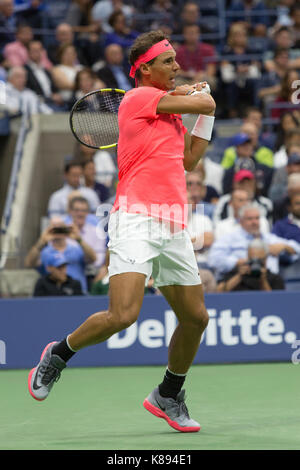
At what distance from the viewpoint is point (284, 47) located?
13.1 meters

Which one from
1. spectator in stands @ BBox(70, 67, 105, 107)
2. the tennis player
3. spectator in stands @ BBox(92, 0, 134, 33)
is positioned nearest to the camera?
the tennis player

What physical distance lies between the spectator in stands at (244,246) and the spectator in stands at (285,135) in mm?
1923

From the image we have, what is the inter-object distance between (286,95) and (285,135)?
41.5 inches

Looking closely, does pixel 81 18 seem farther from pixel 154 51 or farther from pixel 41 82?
pixel 154 51

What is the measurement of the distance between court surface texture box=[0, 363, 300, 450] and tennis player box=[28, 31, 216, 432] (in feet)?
0.96

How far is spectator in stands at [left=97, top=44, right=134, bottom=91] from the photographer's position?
12.7 metres

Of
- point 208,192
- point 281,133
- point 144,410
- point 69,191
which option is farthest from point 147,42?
point 281,133

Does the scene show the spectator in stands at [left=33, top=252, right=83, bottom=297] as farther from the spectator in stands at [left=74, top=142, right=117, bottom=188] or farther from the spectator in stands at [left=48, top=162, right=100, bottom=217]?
the spectator in stands at [left=74, top=142, right=117, bottom=188]

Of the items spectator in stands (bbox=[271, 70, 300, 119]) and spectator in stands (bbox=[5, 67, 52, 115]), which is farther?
spectator in stands (bbox=[5, 67, 52, 115])

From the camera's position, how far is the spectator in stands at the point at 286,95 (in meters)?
11.6

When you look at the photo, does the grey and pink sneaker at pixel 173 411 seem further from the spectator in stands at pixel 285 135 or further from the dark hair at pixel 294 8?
the dark hair at pixel 294 8

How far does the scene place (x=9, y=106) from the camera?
12234mm

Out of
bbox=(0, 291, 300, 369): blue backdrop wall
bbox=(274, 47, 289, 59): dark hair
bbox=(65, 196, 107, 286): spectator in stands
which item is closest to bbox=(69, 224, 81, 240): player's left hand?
bbox=(65, 196, 107, 286): spectator in stands

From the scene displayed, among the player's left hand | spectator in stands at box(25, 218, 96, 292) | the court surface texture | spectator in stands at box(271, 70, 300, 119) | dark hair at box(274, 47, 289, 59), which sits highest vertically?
dark hair at box(274, 47, 289, 59)
